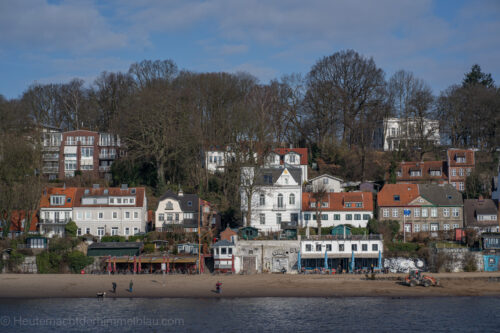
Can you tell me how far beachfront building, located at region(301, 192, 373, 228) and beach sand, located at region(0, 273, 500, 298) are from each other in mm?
11043

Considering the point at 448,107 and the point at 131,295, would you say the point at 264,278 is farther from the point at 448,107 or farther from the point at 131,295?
the point at 448,107

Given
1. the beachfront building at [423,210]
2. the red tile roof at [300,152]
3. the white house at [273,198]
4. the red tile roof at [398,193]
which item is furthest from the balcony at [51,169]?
the beachfront building at [423,210]

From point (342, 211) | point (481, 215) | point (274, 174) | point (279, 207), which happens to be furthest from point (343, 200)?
point (481, 215)

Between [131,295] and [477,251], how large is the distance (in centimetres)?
3319

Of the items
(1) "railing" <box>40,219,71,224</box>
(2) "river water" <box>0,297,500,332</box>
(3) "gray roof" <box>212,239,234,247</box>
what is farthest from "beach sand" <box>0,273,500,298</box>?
(1) "railing" <box>40,219,71,224</box>

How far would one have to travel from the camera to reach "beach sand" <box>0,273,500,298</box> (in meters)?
53.7

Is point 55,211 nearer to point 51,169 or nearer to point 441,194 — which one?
point 51,169

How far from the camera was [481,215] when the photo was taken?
224ft

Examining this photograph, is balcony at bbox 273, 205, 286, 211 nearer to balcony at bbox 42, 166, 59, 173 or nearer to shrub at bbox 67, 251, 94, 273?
shrub at bbox 67, 251, 94, 273

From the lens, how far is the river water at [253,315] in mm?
43156

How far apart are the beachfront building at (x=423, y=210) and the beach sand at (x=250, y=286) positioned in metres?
10.7

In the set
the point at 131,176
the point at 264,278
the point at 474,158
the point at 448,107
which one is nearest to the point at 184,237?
the point at 264,278

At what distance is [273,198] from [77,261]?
2230 centimetres

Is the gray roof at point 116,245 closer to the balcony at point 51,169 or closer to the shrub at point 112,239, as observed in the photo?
the shrub at point 112,239
